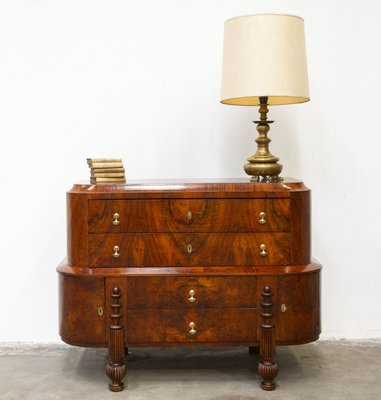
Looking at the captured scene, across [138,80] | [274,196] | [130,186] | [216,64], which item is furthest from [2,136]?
[274,196]

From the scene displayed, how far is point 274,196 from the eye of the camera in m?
2.88

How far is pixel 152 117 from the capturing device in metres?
3.59

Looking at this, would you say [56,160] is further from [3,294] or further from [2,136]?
[3,294]

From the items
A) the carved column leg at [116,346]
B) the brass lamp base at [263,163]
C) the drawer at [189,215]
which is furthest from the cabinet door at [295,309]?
the carved column leg at [116,346]

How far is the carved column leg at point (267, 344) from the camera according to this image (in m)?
2.82

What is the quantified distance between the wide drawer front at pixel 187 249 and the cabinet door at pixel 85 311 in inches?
4.4

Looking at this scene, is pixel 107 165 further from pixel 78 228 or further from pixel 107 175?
pixel 78 228

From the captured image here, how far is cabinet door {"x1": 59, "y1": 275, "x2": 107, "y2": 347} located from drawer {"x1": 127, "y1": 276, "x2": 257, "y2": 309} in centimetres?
15

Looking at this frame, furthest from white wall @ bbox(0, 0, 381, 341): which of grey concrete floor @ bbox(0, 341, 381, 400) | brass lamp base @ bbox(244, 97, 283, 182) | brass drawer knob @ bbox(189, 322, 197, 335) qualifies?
brass drawer knob @ bbox(189, 322, 197, 335)

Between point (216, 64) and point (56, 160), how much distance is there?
1.09m

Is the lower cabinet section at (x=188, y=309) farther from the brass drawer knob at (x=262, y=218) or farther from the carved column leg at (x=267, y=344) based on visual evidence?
the brass drawer knob at (x=262, y=218)

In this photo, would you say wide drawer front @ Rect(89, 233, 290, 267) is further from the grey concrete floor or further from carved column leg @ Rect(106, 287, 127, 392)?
the grey concrete floor

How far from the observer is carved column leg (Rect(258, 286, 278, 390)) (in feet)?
9.25

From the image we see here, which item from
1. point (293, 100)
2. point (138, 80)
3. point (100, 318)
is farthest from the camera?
point (138, 80)
